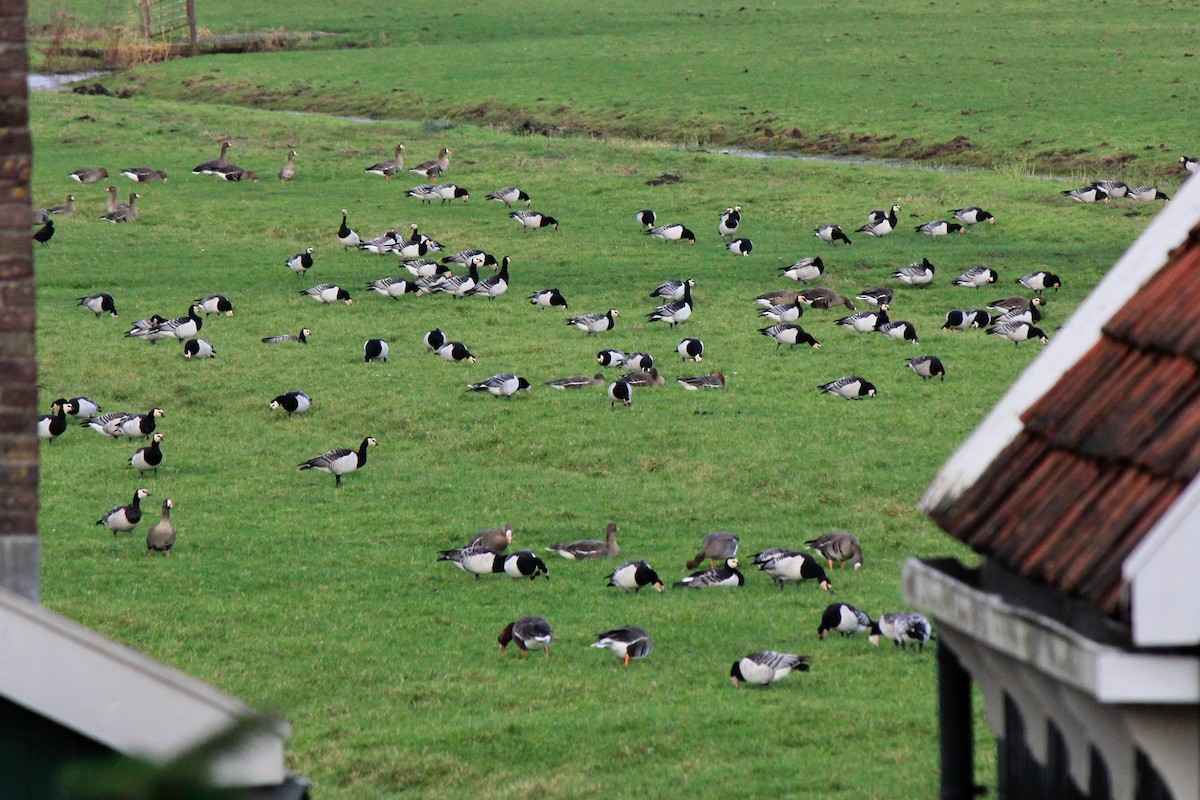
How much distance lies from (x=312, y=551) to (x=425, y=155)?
30.6m

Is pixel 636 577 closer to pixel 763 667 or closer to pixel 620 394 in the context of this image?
pixel 763 667

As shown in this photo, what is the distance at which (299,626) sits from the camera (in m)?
16.3

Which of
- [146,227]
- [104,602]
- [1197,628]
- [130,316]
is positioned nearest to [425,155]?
[146,227]

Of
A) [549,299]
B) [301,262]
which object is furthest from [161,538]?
[301,262]

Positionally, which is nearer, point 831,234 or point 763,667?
point 763,667

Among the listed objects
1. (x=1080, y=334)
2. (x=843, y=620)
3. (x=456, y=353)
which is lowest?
(x=456, y=353)

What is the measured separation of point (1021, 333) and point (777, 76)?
35.4 meters

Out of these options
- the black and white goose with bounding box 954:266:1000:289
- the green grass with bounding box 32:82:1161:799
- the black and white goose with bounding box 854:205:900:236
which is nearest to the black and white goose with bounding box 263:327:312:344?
A: the green grass with bounding box 32:82:1161:799

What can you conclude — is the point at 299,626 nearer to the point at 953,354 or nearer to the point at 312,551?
the point at 312,551

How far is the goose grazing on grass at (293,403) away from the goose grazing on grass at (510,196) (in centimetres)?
1669

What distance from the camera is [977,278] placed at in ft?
106

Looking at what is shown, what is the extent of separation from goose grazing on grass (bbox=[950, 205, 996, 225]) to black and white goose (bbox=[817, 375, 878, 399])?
45.1 feet

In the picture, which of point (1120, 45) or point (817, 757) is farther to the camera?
point (1120, 45)

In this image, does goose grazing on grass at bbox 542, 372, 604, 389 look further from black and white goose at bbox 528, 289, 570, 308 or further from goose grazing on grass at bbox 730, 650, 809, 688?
goose grazing on grass at bbox 730, 650, 809, 688
